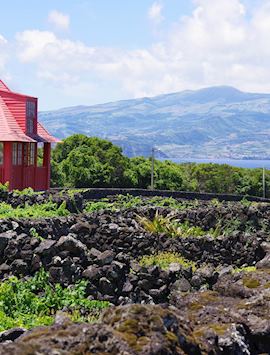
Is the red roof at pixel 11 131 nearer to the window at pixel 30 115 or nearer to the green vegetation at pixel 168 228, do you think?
the window at pixel 30 115

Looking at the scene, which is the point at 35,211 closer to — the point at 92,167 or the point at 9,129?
the point at 9,129

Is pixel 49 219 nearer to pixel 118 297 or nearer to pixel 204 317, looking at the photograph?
pixel 118 297

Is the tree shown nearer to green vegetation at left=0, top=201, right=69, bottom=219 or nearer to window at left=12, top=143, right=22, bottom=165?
window at left=12, top=143, right=22, bottom=165

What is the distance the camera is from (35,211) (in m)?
16.6

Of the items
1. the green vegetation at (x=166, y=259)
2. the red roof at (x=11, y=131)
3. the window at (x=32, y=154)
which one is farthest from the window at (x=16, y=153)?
the green vegetation at (x=166, y=259)

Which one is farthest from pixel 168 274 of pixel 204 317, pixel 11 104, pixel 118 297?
pixel 11 104

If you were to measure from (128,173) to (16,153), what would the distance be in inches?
684

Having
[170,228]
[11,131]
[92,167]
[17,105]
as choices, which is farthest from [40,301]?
[92,167]

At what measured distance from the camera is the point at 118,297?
11.2 metres

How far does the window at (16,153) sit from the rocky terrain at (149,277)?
18.5 ft

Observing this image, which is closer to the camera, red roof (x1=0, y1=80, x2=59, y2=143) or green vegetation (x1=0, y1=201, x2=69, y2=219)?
green vegetation (x1=0, y1=201, x2=69, y2=219)

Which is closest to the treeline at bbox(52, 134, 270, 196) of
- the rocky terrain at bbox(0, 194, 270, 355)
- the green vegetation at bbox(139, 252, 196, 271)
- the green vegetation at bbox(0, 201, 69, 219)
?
the rocky terrain at bbox(0, 194, 270, 355)

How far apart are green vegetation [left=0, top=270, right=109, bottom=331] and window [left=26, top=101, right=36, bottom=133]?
661 inches

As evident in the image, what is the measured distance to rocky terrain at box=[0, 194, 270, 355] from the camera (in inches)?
172
